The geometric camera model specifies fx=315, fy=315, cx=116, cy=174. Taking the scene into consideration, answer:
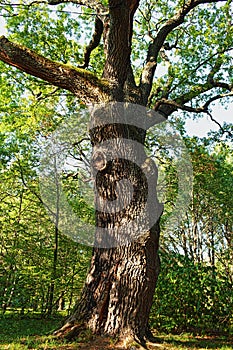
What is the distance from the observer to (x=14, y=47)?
5270 mm

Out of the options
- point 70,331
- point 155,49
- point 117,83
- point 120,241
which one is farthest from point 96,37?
point 70,331

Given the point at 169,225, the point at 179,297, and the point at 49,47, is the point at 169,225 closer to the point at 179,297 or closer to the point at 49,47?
the point at 179,297

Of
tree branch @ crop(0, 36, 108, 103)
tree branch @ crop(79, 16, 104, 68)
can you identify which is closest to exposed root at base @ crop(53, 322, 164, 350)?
tree branch @ crop(0, 36, 108, 103)

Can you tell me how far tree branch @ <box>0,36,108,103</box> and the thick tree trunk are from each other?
52cm

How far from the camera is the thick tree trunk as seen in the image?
4.34m

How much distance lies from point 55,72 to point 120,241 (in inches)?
121

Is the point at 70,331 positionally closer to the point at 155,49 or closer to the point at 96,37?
the point at 155,49

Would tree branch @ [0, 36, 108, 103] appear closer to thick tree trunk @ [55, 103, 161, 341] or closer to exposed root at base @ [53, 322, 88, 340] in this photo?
thick tree trunk @ [55, 103, 161, 341]

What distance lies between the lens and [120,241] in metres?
4.65

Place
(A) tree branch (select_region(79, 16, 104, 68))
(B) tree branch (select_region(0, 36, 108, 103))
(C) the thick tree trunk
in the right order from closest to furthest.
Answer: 1. (C) the thick tree trunk
2. (B) tree branch (select_region(0, 36, 108, 103))
3. (A) tree branch (select_region(79, 16, 104, 68))

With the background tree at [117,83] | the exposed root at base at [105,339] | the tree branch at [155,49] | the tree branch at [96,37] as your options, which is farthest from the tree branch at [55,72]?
the exposed root at base at [105,339]

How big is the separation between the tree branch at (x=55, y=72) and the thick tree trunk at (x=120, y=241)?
0.52m

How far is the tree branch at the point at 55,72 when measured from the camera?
17.4 feet

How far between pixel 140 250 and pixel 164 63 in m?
8.24
